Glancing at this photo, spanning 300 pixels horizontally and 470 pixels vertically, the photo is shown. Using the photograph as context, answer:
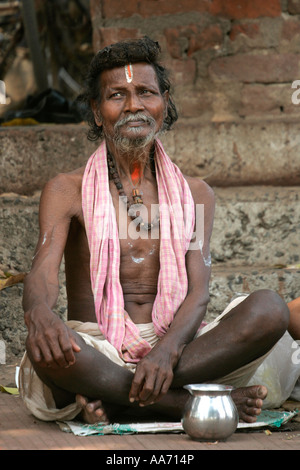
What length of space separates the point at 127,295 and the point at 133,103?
875mm

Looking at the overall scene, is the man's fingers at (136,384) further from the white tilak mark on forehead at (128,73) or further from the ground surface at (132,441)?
the white tilak mark on forehead at (128,73)

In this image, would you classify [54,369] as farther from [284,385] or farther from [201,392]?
[284,385]

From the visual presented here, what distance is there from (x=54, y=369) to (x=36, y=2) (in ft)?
17.1

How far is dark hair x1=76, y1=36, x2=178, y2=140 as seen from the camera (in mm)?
4000

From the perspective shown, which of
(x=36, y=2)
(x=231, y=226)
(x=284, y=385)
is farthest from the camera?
(x=36, y=2)

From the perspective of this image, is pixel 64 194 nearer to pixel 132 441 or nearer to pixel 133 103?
pixel 133 103

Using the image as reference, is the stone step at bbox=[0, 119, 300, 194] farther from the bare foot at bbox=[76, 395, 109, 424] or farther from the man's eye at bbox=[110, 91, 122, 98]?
the bare foot at bbox=[76, 395, 109, 424]

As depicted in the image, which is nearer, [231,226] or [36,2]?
[231,226]

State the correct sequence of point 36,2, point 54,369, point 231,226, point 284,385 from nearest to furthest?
point 54,369 < point 284,385 < point 231,226 < point 36,2

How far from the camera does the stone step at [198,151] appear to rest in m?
5.21

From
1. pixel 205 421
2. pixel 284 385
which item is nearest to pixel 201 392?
pixel 205 421

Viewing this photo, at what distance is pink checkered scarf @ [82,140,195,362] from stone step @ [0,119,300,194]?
1196mm

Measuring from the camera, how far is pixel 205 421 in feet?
10.4

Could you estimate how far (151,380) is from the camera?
3.37 metres
